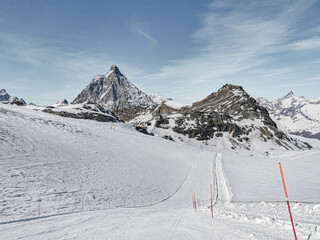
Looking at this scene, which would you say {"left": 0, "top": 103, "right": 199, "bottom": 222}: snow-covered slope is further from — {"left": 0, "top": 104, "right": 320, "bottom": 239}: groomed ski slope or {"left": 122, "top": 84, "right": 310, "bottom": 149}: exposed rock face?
{"left": 122, "top": 84, "right": 310, "bottom": 149}: exposed rock face

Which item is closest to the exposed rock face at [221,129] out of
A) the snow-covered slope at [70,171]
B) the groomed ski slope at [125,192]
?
the groomed ski slope at [125,192]

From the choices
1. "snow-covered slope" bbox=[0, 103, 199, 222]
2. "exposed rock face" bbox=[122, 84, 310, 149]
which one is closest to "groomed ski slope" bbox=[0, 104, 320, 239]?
"snow-covered slope" bbox=[0, 103, 199, 222]

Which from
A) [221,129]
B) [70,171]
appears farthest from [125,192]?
[221,129]

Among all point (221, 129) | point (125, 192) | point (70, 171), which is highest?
point (221, 129)

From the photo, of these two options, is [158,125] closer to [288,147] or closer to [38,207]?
[288,147]

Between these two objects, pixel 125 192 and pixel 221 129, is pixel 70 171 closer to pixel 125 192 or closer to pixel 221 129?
pixel 125 192

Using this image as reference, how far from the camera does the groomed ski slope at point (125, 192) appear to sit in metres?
10.7

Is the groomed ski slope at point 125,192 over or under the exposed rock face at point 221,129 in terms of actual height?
under

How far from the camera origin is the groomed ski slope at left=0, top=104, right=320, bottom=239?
10703 millimetres

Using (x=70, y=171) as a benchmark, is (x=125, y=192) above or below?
below

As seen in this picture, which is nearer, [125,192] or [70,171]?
[125,192]

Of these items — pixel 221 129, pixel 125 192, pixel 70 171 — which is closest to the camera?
pixel 125 192

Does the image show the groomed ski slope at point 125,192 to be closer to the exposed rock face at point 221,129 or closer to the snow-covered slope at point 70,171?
the snow-covered slope at point 70,171

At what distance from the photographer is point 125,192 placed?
89.1ft
